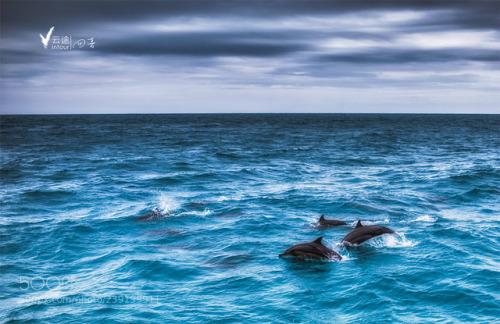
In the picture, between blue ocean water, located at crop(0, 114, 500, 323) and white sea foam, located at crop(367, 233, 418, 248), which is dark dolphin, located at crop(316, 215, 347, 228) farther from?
white sea foam, located at crop(367, 233, 418, 248)

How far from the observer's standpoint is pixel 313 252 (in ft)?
51.7

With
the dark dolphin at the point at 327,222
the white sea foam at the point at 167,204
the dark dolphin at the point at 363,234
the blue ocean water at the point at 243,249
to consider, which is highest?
the dark dolphin at the point at 363,234

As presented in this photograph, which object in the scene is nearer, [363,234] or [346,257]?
[346,257]

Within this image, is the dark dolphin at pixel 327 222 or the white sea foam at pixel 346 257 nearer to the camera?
the white sea foam at pixel 346 257

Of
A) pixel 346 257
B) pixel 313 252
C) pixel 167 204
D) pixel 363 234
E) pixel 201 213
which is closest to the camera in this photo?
pixel 313 252

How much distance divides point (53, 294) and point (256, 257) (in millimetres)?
6697

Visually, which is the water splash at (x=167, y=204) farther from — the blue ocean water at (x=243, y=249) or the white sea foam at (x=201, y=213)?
the white sea foam at (x=201, y=213)

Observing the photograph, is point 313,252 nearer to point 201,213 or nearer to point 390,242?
point 390,242

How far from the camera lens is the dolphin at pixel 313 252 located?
51.8 feet

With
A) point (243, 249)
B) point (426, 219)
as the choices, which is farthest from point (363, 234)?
point (426, 219)

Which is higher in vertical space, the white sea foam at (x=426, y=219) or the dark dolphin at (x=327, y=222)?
the dark dolphin at (x=327, y=222)

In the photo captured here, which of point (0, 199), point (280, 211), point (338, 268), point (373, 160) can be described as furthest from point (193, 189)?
point (373, 160)

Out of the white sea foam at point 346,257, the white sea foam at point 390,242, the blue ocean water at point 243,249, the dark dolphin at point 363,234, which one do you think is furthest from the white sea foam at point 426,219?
the white sea foam at point 346,257

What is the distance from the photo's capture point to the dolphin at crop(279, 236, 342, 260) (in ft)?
51.8
